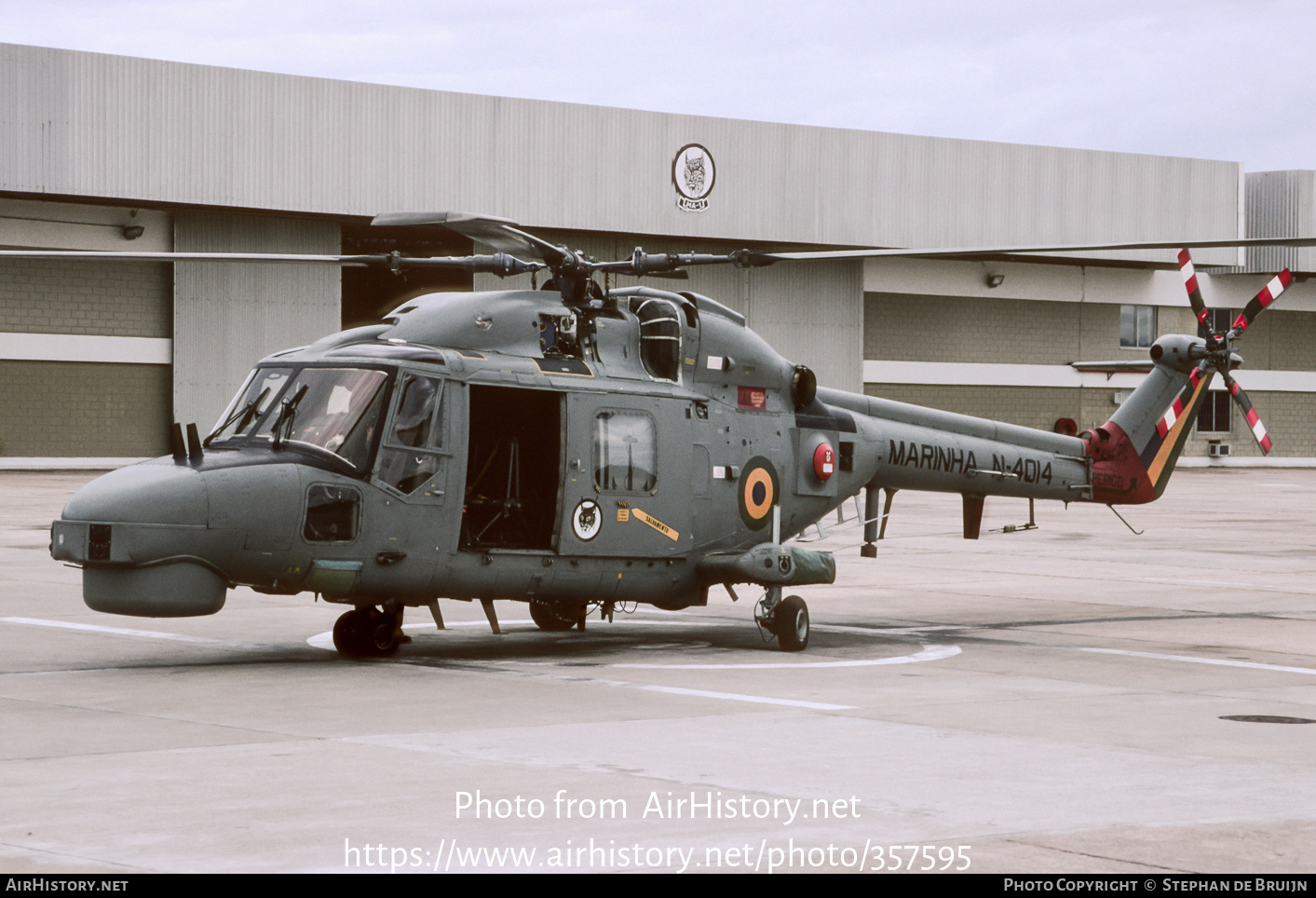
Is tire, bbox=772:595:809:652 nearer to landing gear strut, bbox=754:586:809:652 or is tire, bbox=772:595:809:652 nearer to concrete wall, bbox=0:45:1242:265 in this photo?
landing gear strut, bbox=754:586:809:652

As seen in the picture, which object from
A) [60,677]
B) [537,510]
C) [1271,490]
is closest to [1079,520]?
[1271,490]

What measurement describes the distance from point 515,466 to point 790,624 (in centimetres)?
293

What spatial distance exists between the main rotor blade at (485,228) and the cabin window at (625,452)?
1.49m

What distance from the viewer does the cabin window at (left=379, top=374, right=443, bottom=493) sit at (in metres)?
13.7

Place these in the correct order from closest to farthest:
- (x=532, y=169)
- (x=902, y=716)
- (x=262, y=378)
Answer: (x=902, y=716), (x=262, y=378), (x=532, y=169)

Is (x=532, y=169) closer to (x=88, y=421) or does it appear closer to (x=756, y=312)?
(x=756, y=312)

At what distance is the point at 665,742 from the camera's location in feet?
34.3

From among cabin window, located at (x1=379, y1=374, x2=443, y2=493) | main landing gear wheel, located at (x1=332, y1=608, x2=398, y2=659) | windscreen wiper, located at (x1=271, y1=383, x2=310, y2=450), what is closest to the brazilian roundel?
cabin window, located at (x1=379, y1=374, x2=443, y2=493)

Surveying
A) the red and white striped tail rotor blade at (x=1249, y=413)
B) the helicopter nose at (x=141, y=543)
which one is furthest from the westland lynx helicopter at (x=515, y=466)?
the red and white striped tail rotor blade at (x=1249, y=413)

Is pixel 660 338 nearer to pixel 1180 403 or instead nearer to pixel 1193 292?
pixel 1180 403

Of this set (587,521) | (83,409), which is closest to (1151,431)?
(587,521)

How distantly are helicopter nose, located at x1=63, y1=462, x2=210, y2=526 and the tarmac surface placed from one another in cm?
124
